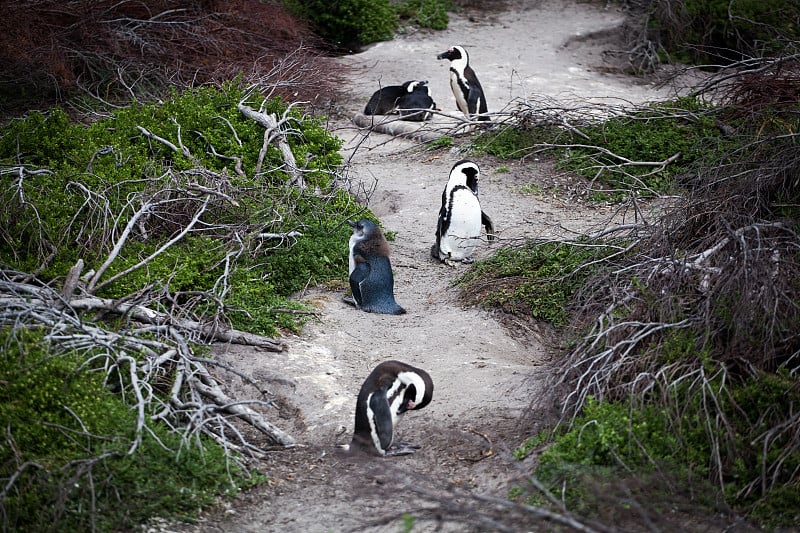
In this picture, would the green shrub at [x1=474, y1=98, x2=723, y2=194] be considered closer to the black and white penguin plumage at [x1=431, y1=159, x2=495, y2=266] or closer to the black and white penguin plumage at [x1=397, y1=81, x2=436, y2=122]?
the black and white penguin plumage at [x1=431, y1=159, x2=495, y2=266]

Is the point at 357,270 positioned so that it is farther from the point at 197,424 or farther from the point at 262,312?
the point at 197,424

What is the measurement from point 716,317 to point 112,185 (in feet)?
13.6

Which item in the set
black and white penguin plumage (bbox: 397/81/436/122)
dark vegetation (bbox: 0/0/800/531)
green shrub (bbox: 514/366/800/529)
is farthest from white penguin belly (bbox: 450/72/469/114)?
green shrub (bbox: 514/366/800/529)

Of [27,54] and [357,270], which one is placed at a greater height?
[27,54]

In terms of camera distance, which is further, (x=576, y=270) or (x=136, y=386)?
(x=576, y=270)

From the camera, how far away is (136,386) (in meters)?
4.11

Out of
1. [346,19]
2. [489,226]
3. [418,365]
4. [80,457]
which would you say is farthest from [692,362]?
[346,19]

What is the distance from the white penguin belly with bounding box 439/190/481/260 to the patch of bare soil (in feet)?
0.58

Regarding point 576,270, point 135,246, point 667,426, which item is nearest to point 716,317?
point 667,426

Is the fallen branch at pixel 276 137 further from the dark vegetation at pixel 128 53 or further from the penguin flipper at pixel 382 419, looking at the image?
the penguin flipper at pixel 382 419

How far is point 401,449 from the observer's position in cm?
447

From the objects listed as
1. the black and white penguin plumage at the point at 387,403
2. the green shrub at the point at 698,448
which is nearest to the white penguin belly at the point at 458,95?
the black and white penguin plumage at the point at 387,403

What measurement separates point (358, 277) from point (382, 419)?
223 centimetres

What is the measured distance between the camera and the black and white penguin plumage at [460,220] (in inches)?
293
